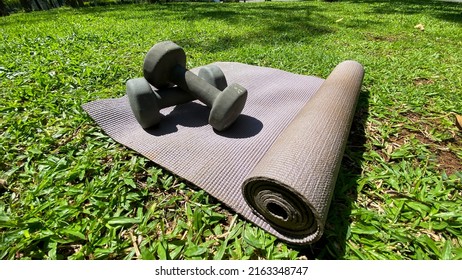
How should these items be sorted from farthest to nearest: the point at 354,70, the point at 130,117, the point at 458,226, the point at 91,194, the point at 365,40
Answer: the point at 365,40
the point at 354,70
the point at 130,117
the point at 91,194
the point at 458,226

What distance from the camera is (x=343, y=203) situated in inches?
59.7

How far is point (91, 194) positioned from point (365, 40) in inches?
216

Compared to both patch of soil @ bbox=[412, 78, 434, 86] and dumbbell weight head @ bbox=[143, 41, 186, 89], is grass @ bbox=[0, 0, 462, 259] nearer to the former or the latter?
patch of soil @ bbox=[412, 78, 434, 86]

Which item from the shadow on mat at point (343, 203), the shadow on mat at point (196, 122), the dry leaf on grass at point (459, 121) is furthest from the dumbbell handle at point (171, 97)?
the dry leaf on grass at point (459, 121)

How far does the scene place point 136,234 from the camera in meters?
1.32

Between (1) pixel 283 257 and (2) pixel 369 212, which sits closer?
(1) pixel 283 257

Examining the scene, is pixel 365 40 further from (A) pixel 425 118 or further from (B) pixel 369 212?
(B) pixel 369 212

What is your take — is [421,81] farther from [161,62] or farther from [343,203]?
[161,62]

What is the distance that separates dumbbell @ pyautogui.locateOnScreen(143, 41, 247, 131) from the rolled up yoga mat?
156 millimetres

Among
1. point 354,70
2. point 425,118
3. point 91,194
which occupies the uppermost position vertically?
point 354,70

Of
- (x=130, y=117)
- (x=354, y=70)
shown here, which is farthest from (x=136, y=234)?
(x=354, y=70)

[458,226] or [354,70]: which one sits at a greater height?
[354,70]

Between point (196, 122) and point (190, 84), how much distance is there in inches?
11.8

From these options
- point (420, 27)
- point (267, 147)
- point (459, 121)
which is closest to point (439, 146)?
point (459, 121)
